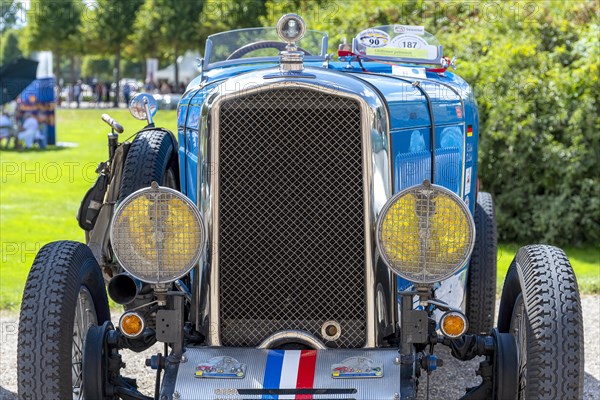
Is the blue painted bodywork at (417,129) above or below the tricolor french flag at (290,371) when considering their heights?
above

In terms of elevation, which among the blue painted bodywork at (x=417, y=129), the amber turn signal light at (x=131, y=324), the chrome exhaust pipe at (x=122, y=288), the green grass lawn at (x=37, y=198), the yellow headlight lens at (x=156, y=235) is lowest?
the green grass lawn at (x=37, y=198)

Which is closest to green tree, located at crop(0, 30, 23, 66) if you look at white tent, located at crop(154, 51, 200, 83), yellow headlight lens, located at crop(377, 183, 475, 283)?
white tent, located at crop(154, 51, 200, 83)

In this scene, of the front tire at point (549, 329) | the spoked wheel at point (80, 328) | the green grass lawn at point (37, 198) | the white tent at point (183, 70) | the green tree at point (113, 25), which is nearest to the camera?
the front tire at point (549, 329)

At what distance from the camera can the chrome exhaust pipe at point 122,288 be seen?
3576 mm

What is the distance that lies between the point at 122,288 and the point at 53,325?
15.5 inches

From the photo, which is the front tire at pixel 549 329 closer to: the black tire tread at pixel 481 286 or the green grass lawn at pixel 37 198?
the black tire tread at pixel 481 286

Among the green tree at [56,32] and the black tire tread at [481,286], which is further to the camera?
the green tree at [56,32]

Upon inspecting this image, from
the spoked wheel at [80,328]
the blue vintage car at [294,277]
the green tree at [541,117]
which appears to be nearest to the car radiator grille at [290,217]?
the blue vintage car at [294,277]

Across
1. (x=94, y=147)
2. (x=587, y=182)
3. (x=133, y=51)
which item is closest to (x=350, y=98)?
(x=587, y=182)

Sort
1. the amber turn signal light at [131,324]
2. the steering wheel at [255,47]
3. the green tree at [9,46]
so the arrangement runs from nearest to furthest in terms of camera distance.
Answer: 1. the amber turn signal light at [131,324]
2. the steering wheel at [255,47]
3. the green tree at [9,46]

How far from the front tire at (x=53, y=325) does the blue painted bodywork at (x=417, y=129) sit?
1.99 ft

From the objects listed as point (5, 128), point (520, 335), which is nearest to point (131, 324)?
point (520, 335)

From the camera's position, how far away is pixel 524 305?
339 cm

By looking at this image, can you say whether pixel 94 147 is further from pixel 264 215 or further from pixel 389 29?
pixel 264 215
